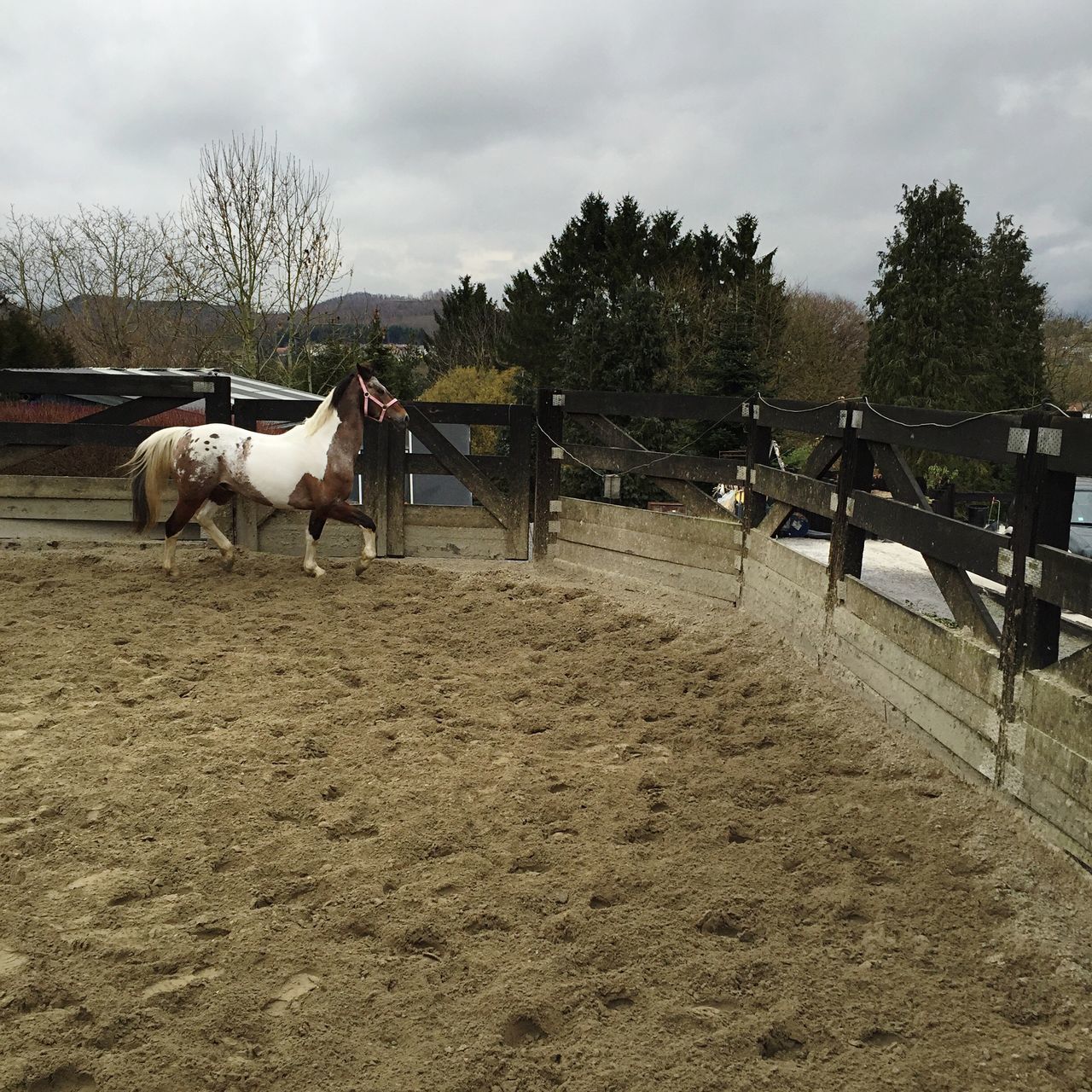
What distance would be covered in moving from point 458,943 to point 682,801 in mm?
1223

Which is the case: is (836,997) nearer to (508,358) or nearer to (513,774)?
(513,774)

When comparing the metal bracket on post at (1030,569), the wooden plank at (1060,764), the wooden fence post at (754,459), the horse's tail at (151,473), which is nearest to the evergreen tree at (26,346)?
the horse's tail at (151,473)

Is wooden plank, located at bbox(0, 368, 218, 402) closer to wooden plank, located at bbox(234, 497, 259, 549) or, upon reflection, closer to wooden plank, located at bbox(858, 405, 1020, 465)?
wooden plank, located at bbox(234, 497, 259, 549)

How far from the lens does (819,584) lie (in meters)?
5.31

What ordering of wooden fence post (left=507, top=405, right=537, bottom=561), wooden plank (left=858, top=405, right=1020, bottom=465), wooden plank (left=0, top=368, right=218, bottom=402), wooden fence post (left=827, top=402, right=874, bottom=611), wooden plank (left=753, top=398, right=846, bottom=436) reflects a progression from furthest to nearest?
wooden fence post (left=507, top=405, right=537, bottom=561), wooden plank (left=0, top=368, right=218, bottom=402), wooden plank (left=753, top=398, right=846, bottom=436), wooden fence post (left=827, top=402, right=874, bottom=611), wooden plank (left=858, top=405, right=1020, bottom=465)

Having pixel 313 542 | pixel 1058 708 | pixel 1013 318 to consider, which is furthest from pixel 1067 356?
pixel 1058 708

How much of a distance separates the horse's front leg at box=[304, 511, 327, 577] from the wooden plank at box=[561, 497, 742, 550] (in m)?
2.03

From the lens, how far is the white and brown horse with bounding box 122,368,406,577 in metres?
7.18

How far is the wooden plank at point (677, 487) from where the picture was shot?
6.98m

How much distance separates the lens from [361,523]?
24.6 feet

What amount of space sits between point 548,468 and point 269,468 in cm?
227

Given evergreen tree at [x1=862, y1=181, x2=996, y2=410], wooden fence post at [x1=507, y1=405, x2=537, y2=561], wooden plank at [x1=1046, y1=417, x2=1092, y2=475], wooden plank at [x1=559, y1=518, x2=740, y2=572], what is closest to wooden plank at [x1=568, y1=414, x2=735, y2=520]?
wooden plank at [x1=559, y1=518, x2=740, y2=572]

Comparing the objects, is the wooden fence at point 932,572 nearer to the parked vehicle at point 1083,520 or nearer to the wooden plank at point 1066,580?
the wooden plank at point 1066,580

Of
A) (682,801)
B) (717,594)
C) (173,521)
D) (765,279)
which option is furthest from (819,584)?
(765,279)
